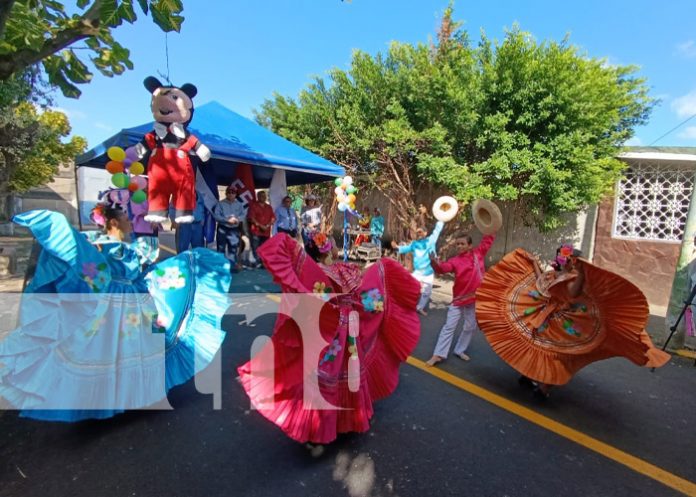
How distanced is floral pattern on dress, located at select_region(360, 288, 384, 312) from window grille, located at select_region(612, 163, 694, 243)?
7119mm

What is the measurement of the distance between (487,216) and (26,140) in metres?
16.3

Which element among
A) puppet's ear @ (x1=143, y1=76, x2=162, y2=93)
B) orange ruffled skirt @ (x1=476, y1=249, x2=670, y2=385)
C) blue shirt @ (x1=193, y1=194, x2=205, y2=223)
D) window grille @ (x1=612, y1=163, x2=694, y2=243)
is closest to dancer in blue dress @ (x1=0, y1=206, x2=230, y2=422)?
puppet's ear @ (x1=143, y1=76, x2=162, y2=93)

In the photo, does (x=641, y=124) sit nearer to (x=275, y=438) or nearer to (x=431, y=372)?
(x=431, y=372)

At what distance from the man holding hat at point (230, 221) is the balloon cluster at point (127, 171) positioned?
2.66m

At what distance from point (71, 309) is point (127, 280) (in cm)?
38

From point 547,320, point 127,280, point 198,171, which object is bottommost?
point 547,320

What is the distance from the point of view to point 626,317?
2.75m

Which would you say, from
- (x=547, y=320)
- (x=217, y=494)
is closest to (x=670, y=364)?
(x=547, y=320)

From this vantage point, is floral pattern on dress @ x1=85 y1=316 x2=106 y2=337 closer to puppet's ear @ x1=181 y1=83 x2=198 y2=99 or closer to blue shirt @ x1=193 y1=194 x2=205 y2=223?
puppet's ear @ x1=181 y1=83 x2=198 y2=99

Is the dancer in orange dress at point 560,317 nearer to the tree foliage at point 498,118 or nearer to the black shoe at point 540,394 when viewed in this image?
the black shoe at point 540,394

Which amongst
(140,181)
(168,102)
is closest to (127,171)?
(140,181)

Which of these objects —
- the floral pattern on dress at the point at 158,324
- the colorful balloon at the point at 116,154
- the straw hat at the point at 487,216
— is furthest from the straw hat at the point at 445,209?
the colorful balloon at the point at 116,154

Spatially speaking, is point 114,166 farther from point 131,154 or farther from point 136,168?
point 136,168

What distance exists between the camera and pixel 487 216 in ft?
12.9
